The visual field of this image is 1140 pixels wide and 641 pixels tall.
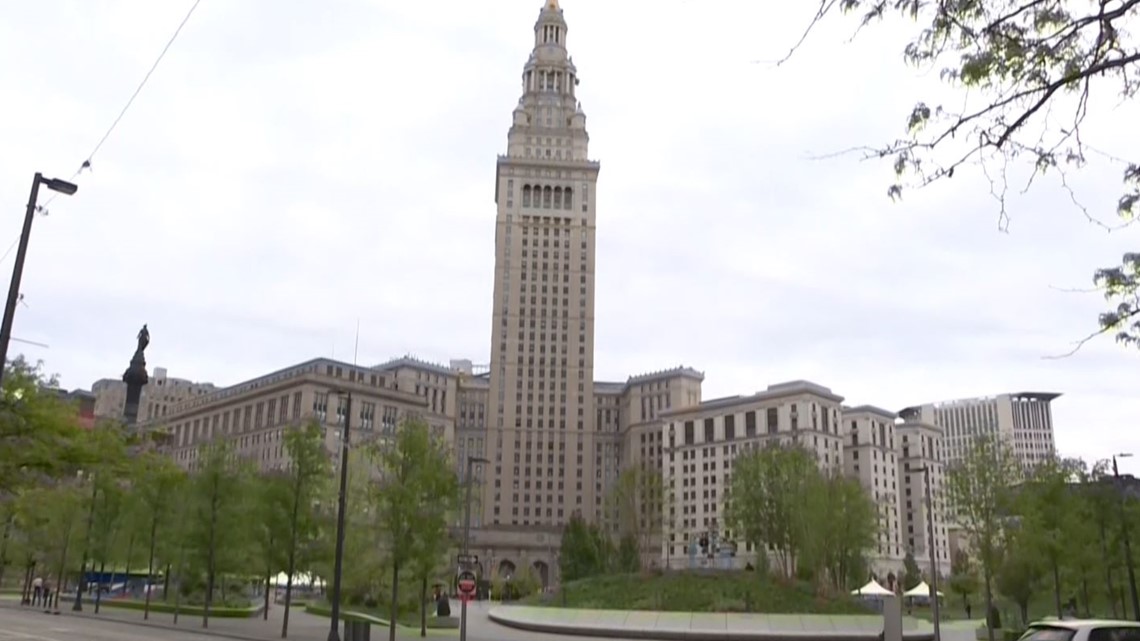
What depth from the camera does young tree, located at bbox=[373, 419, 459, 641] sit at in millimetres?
34219

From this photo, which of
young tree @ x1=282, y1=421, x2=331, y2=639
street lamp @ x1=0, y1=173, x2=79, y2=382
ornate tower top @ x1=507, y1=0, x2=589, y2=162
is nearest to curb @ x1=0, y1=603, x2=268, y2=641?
young tree @ x1=282, y1=421, x2=331, y2=639

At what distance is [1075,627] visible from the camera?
12898 millimetres

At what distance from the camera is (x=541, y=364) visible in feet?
453

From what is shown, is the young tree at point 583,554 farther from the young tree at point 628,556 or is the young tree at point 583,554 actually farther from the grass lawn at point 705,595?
the grass lawn at point 705,595

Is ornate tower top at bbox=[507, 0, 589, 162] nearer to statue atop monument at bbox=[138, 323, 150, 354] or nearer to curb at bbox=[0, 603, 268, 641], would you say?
statue atop monument at bbox=[138, 323, 150, 354]

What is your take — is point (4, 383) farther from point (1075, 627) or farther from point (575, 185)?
point (575, 185)

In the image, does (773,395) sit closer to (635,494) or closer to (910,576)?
(910,576)

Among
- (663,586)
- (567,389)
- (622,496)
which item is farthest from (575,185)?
(663,586)

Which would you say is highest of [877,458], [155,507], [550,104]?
[550,104]

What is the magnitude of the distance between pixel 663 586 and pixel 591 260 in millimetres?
95539

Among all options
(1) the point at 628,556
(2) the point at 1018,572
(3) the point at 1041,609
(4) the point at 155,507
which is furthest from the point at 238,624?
(3) the point at 1041,609

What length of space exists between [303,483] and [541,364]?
327ft

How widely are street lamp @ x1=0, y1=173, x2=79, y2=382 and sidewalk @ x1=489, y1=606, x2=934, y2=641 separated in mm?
28945

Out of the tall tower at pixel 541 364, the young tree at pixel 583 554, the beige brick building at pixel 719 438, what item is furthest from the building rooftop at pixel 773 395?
the young tree at pixel 583 554
